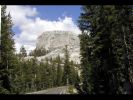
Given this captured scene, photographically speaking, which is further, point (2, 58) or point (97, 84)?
point (2, 58)

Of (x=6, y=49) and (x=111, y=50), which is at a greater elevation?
(x=6, y=49)

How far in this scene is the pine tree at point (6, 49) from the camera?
42594mm

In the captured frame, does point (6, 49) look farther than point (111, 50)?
Yes

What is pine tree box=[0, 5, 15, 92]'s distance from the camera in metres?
42.6

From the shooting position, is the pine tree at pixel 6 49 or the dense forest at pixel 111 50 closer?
the dense forest at pixel 111 50

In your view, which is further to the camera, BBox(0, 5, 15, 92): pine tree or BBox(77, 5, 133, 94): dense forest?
BBox(0, 5, 15, 92): pine tree

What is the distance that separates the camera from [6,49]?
43.3 meters
